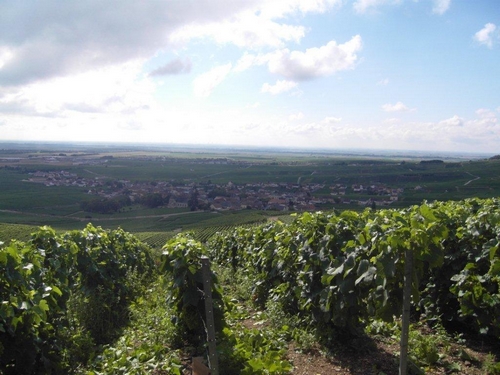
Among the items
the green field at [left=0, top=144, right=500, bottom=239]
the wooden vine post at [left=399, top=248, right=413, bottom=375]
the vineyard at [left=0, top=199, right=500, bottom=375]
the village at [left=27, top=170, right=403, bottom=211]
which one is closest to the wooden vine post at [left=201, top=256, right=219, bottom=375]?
the vineyard at [left=0, top=199, right=500, bottom=375]

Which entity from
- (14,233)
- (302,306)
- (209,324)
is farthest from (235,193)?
(209,324)

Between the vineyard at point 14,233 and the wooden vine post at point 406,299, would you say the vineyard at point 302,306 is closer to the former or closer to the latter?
the wooden vine post at point 406,299

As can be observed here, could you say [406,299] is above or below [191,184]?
above

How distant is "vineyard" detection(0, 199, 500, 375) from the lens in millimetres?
4145

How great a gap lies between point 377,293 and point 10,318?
438 centimetres

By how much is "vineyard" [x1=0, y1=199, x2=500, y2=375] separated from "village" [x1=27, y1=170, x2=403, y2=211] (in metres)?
64.4

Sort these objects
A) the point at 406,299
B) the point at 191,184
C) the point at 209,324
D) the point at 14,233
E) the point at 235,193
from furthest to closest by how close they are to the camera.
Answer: the point at 191,184, the point at 235,193, the point at 14,233, the point at 209,324, the point at 406,299

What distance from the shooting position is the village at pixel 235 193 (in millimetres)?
79438

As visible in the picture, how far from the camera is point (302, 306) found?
5.91 metres

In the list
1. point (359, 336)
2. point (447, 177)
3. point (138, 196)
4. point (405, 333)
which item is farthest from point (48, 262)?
point (447, 177)

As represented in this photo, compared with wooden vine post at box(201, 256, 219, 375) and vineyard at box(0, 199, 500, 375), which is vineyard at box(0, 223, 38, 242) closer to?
vineyard at box(0, 199, 500, 375)

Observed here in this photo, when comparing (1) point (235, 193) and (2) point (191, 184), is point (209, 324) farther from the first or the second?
(2) point (191, 184)

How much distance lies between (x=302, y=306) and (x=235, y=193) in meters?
95.7

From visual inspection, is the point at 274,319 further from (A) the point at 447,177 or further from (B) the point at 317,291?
(A) the point at 447,177
